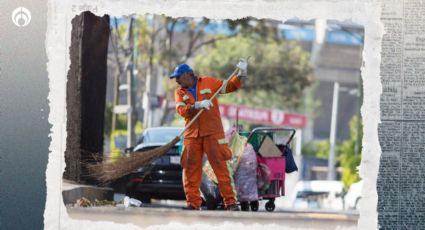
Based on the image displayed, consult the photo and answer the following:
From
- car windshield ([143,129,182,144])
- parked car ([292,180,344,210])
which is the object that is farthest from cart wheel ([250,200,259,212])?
parked car ([292,180,344,210])

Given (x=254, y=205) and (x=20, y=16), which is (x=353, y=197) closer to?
(x=254, y=205)

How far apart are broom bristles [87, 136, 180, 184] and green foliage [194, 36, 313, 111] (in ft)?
95.2

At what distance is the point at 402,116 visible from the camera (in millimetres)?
8781

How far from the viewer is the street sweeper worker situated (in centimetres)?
1095

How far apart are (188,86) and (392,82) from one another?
2.74 meters

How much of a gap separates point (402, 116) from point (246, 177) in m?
3.47

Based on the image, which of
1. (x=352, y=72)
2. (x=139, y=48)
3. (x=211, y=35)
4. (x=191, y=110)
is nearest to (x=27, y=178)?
(x=191, y=110)

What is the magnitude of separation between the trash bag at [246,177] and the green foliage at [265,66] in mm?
28673

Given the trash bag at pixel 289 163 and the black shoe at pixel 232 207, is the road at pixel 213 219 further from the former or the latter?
the trash bag at pixel 289 163

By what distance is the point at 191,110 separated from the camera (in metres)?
10.9

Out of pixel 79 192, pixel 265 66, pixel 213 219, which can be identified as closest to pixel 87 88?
pixel 79 192

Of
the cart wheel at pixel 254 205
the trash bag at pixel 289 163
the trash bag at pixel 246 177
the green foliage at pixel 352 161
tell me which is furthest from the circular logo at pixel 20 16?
the green foliage at pixel 352 161

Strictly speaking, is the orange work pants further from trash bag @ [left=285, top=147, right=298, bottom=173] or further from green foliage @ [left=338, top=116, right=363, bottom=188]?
green foliage @ [left=338, top=116, right=363, bottom=188]

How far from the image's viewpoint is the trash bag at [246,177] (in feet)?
39.3
